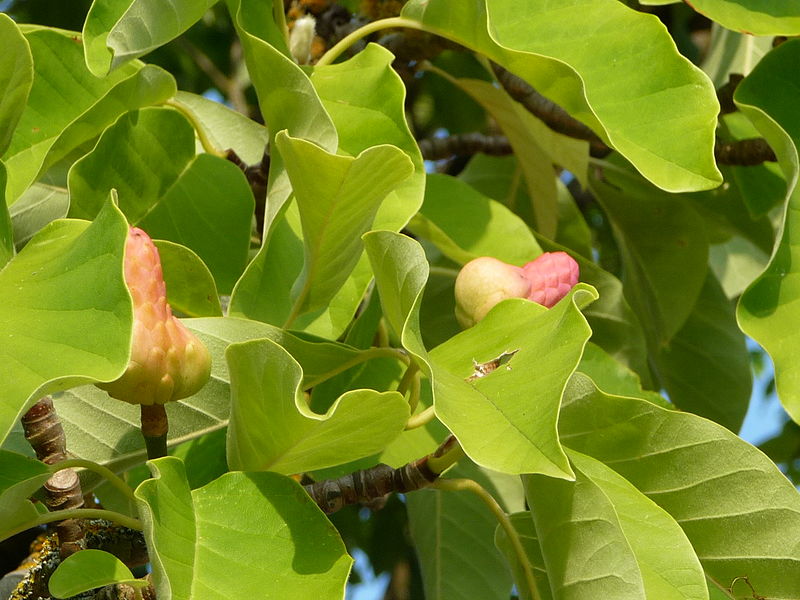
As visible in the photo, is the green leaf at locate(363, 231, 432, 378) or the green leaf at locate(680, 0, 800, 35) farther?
the green leaf at locate(680, 0, 800, 35)

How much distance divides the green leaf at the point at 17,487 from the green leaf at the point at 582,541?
0.38m

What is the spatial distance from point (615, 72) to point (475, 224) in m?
0.38

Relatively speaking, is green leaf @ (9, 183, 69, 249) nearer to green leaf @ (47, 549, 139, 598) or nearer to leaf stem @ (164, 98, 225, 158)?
leaf stem @ (164, 98, 225, 158)

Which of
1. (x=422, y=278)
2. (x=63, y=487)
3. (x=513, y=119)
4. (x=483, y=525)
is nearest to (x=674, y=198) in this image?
(x=513, y=119)

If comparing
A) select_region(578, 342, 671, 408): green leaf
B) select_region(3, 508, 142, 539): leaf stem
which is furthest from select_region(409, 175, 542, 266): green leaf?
select_region(3, 508, 142, 539): leaf stem

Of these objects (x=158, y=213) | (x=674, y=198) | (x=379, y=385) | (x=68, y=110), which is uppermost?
(x=68, y=110)

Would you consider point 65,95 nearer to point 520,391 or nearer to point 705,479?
point 520,391

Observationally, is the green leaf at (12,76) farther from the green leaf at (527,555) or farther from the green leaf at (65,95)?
the green leaf at (527,555)

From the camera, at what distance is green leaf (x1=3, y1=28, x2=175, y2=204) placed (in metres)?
1.01

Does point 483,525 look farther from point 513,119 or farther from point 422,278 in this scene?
point 422,278

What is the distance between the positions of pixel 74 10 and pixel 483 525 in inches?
68.6

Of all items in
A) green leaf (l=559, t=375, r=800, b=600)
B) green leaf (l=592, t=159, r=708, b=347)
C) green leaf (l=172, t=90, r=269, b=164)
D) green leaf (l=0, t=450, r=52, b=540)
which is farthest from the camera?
green leaf (l=592, t=159, r=708, b=347)

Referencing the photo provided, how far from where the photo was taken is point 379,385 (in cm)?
109

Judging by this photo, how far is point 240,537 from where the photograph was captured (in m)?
0.75
